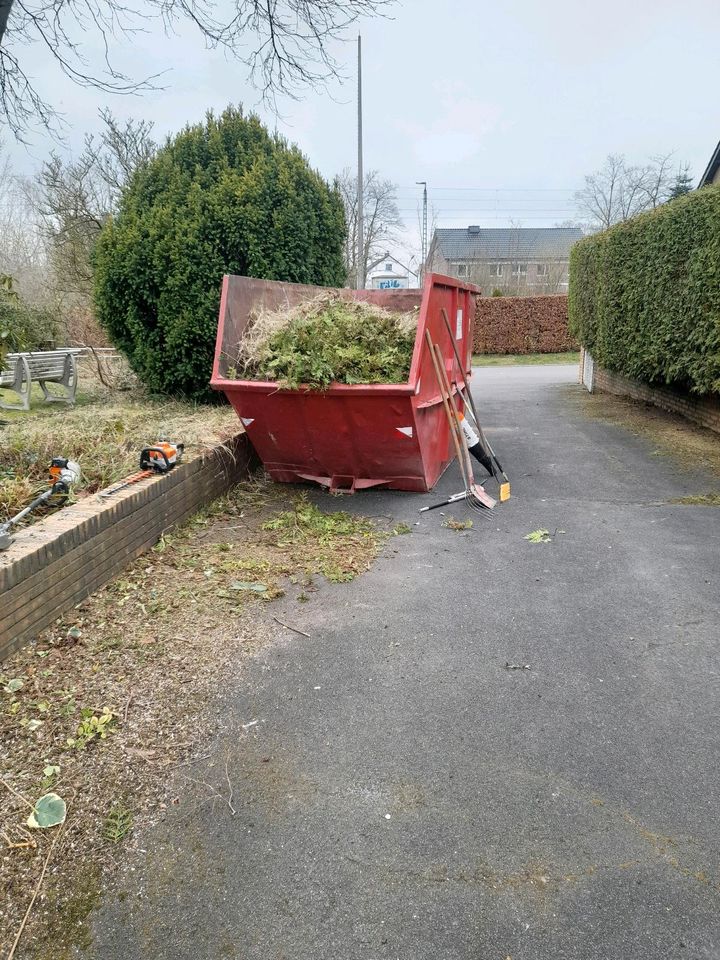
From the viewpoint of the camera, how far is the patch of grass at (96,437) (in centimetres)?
470

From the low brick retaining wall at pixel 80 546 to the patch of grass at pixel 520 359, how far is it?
19.9 m

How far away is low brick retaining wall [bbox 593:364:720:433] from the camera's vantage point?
8997 mm

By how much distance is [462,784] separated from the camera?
2545mm

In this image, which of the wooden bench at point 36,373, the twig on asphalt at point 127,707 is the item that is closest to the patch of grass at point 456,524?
the twig on asphalt at point 127,707

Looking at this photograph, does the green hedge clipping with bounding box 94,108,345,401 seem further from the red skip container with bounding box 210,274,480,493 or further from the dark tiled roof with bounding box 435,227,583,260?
the dark tiled roof with bounding box 435,227,583,260

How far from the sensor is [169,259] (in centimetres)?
781

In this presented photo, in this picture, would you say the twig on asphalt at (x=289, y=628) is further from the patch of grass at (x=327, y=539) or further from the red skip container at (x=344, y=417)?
the red skip container at (x=344, y=417)

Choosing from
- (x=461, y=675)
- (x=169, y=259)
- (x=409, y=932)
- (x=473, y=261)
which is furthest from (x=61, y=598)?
(x=473, y=261)

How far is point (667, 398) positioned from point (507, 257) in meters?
44.3

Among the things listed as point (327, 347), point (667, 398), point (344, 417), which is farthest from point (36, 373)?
point (667, 398)

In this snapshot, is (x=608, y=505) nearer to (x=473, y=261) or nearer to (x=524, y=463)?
(x=524, y=463)

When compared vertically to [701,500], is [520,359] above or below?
above

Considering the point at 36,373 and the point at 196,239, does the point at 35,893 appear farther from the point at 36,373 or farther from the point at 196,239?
the point at 36,373

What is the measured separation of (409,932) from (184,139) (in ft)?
28.8
